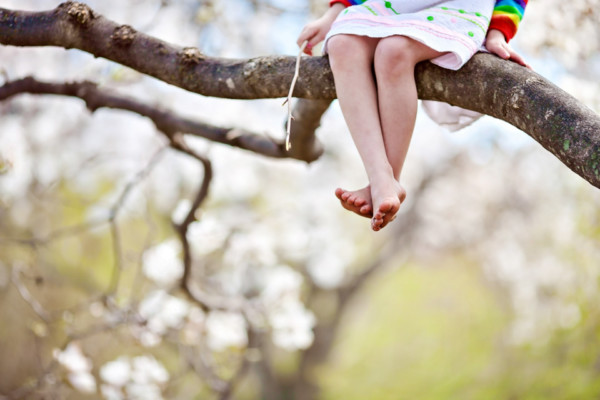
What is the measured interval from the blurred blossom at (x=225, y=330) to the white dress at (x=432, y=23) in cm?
216

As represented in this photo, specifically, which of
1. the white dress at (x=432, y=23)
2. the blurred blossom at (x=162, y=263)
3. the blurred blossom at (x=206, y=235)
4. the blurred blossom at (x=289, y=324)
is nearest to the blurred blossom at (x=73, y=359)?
the blurred blossom at (x=162, y=263)

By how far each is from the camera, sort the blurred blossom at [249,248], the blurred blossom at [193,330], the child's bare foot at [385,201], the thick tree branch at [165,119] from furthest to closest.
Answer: the blurred blossom at [249,248]
the blurred blossom at [193,330]
the thick tree branch at [165,119]
the child's bare foot at [385,201]

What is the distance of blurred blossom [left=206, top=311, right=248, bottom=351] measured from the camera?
10.0 ft

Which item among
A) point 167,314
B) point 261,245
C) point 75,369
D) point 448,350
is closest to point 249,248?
point 261,245

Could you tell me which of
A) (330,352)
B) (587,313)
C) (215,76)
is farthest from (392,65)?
(330,352)

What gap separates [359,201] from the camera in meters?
1.11

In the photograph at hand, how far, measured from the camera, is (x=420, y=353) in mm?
8531

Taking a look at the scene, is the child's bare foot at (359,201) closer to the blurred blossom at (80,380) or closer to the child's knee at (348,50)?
the child's knee at (348,50)

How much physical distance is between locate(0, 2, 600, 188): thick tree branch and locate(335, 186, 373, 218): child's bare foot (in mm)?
224

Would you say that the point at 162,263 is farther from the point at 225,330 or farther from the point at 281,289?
the point at 281,289

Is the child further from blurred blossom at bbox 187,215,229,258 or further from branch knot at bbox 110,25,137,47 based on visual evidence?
blurred blossom at bbox 187,215,229,258

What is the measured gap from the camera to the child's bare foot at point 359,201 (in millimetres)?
1104

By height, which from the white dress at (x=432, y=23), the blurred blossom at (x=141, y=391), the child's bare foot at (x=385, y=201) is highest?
the white dress at (x=432, y=23)

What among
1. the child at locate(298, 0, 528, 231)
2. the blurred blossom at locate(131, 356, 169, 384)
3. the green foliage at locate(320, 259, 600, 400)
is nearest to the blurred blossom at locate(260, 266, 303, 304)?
the blurred blossom at locate(131, 356, 169, 384)
